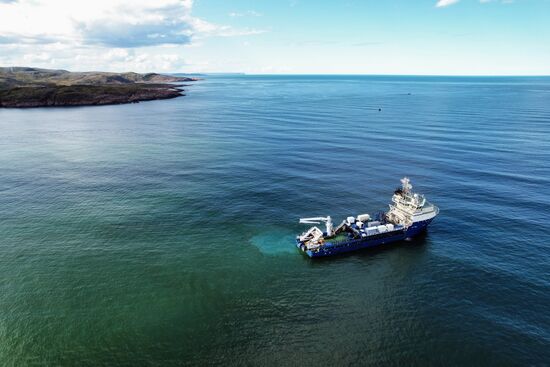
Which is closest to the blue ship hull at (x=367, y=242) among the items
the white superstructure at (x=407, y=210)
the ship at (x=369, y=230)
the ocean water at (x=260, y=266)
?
the ship at (x=369, y=230)

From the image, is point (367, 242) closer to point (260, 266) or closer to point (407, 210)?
point (407, 210)

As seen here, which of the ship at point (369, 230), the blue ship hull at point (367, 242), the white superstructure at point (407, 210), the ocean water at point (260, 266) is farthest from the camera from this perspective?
the white superstructure at point (407, 210)

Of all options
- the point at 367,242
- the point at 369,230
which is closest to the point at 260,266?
the point at 367,242

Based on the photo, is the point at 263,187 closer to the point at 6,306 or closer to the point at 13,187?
the point at 6,306

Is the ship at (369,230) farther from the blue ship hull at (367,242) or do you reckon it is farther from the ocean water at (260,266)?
the ocean water at (260,266)

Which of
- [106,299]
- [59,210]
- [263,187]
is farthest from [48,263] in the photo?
[263,187]

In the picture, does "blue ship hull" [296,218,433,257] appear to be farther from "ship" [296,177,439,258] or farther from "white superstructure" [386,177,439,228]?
"white superstructure" [386,177,439,228]

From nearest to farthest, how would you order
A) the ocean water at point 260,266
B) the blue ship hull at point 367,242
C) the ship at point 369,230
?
the ocean water at point 260,266
the blue ship hull at point 367,242
the ship at point 369,230
